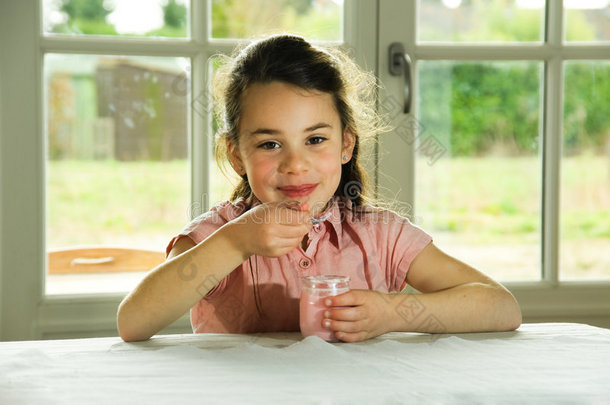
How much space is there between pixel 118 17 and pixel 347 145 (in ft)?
2.23

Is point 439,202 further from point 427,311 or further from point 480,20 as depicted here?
point 427,311

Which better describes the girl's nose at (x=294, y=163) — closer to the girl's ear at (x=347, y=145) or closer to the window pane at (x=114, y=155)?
the girl's ear at (x=347, y=145)

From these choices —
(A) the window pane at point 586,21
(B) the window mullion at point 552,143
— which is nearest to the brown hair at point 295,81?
(B) the window mullion at point 552,143

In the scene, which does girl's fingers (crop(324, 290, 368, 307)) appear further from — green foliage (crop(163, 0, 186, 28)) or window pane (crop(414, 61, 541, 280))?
green foliage (crop(163, 0, 186, 28))

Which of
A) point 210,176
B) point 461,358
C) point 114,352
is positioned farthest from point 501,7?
point 114,352

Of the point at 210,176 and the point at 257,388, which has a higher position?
the point at 210,176

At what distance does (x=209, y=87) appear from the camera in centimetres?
149

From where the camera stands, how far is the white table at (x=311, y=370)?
62 cm

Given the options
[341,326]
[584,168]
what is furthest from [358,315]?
[584,168]

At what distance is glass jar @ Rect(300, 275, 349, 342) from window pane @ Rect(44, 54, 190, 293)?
0.74 meters

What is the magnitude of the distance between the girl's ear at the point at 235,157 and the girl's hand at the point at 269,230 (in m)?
0.21

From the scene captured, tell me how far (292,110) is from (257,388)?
20.5 inches

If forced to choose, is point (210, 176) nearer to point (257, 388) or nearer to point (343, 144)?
point (343, 144)

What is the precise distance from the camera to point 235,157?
116cm
